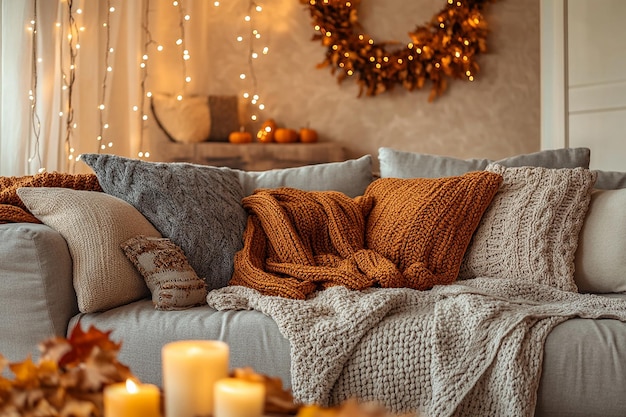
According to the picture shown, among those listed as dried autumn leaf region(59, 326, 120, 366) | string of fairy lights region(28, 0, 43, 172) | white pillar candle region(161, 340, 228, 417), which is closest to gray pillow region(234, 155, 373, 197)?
string of fairy lights region(28, 0, 43, 172)

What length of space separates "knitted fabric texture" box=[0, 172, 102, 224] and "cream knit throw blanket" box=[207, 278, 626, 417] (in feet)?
2.45

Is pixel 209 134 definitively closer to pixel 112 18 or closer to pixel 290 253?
pixel 112 18

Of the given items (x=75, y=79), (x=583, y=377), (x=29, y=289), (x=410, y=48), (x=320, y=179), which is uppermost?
(x=410, y=48)

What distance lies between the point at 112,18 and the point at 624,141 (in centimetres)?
281

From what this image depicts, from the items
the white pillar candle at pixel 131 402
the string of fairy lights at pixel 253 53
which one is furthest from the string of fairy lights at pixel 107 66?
the white pillar candle at pixel 131 402

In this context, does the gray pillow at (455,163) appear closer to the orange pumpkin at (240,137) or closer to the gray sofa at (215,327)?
the gray sofa at (215,327)

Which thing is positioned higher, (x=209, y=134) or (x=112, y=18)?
(x=112, y=18)

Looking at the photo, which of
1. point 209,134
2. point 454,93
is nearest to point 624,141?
point 454,93

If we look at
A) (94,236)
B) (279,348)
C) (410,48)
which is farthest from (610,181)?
(410,48)

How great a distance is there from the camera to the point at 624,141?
4.03m

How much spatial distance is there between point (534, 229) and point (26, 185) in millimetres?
1527

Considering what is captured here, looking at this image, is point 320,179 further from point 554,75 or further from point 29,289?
point 554,75

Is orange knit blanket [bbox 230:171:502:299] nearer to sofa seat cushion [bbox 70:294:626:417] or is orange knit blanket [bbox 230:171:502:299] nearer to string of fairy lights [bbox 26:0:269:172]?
sofa seat cushion [bbox 70:294:626:417]

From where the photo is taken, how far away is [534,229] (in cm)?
232
